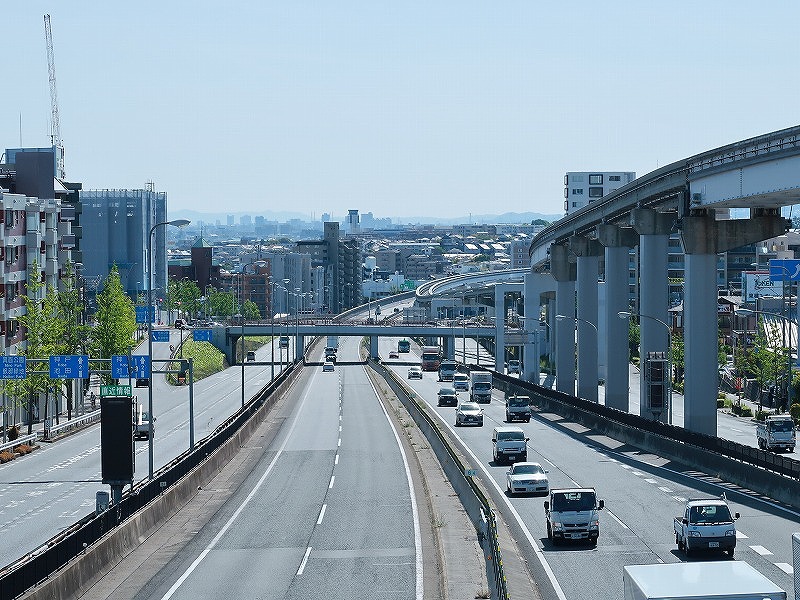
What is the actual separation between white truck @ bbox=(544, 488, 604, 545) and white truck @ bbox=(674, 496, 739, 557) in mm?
3132

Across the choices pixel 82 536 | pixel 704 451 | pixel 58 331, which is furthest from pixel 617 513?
pixel 58 331

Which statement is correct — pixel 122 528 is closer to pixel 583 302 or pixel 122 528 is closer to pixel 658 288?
pixel 658 288

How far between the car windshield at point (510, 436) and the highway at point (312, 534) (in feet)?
17.7

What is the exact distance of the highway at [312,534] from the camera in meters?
33.9

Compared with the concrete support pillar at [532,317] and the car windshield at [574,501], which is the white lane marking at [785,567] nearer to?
the car windshield at [574,501]

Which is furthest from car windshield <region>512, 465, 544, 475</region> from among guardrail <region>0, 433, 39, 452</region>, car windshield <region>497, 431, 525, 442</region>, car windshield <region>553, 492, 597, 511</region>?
guardrail <region>0, 433, 39, 452</region>

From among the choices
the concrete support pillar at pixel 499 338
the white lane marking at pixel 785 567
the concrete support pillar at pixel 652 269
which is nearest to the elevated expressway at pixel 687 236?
the concrete support pillar at pixel 652 269

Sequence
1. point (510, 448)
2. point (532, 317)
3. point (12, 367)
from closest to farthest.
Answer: point (510, 448) → point (12, 367) → point (532, 317)

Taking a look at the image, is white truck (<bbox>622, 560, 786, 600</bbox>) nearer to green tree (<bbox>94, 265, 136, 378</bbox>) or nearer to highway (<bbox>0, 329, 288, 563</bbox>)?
highway (<bbox>0, 329, 288, 563</bbox>)

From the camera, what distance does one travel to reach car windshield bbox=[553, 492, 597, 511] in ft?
130

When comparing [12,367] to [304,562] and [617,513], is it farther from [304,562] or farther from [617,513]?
[617,513]

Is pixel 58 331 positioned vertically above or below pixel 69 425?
above

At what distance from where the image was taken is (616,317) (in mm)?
94812

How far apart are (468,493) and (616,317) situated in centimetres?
5100
